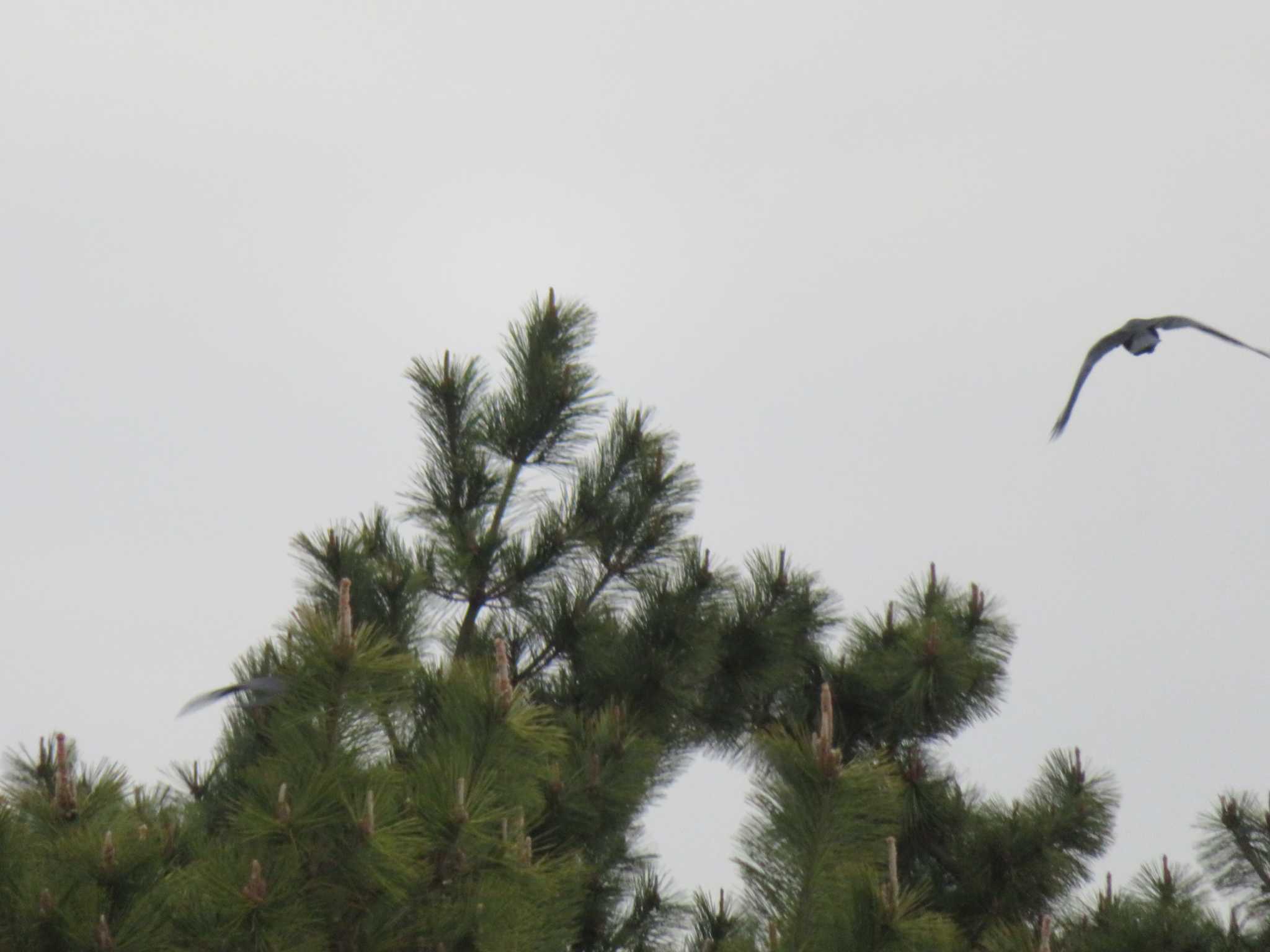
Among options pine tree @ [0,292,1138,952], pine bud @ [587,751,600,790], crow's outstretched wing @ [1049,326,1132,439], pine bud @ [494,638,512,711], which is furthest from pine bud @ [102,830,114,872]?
crow's outstretched wing @ [1049,326,1132,439]

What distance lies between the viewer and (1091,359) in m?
6.75

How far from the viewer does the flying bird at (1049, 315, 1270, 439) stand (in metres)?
6.66

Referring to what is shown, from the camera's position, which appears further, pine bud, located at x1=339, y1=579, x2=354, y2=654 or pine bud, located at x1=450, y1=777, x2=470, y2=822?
pine bud, located at x1=450, y1=777, x2=470, y2=822

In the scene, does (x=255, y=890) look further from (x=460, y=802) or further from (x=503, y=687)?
(x=503, y=687)

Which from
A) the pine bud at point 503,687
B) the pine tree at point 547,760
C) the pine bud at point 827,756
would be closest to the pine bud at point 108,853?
the pine tree at point 547,760

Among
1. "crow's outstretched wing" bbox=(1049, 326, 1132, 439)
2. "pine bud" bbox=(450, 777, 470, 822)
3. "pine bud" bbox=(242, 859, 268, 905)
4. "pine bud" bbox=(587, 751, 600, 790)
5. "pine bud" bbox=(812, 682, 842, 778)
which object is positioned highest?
"crow's outstretched wing" bbox=(1049, 326, 1132, 439)

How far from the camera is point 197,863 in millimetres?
4203

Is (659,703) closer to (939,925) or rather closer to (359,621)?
(359,621)

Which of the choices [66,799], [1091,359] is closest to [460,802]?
[66,799]

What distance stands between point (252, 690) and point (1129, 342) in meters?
3.69

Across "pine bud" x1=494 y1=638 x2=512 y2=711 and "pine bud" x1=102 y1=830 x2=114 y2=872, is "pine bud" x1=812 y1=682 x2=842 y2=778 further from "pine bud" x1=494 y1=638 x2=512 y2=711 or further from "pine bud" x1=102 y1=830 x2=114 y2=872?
"pine bud" x1=102 y1=830 x2=114 y2=872

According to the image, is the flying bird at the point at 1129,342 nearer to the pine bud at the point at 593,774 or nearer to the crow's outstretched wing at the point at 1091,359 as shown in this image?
the crow's outstretched wing at the point at 1091,359

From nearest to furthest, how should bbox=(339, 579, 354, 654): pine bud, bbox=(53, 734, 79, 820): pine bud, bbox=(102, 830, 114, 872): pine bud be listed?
bbox=(339, 579, 354, 654): pine bud
bbox=(102, 830, 114, 872): pine bud
bbox=(53, 734, 79, 820): pine bud

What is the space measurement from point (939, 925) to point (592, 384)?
160 inches
